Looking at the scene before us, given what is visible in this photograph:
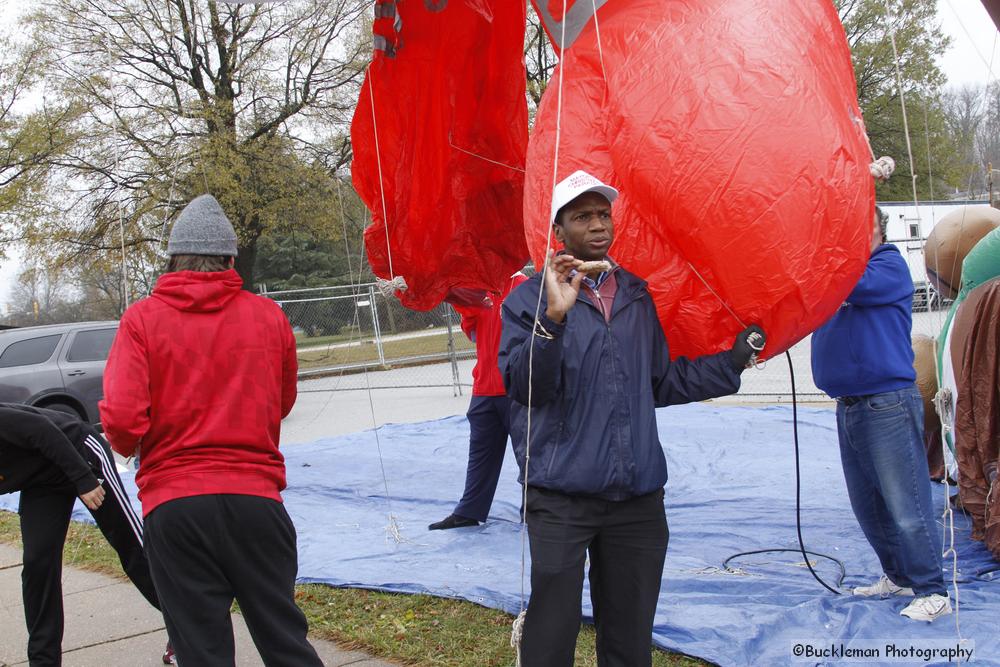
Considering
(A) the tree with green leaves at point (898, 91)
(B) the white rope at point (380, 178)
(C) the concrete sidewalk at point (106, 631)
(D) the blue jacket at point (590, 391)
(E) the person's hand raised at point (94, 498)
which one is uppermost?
(A) the tree with green leaves at point (898, 91)

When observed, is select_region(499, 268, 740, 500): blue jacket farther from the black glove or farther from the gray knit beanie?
the gray knit beanie

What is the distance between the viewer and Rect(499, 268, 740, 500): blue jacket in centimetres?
239

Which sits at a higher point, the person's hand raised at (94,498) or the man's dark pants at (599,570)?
the person's hand raised at (94,498)

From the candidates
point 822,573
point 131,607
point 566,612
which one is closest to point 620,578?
point 566,612

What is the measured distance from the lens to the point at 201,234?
2.66 meters

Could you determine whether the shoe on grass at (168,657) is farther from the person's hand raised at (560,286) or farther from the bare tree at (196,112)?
the bare tree at (196,112)

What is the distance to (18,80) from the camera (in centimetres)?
1766

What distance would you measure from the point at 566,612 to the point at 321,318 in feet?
49.2

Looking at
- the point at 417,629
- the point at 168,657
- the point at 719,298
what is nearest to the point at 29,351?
the point at 168,657

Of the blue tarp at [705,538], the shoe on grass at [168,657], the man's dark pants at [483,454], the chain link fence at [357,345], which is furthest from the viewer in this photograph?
the chain link fence at [357,345]

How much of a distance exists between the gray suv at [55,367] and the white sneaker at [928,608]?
30.1ft

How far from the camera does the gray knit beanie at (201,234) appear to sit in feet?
8.69

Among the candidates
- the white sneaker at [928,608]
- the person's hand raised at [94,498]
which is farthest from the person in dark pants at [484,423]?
the white sneaker at [928,608]

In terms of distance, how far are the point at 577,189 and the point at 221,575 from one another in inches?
62.3
